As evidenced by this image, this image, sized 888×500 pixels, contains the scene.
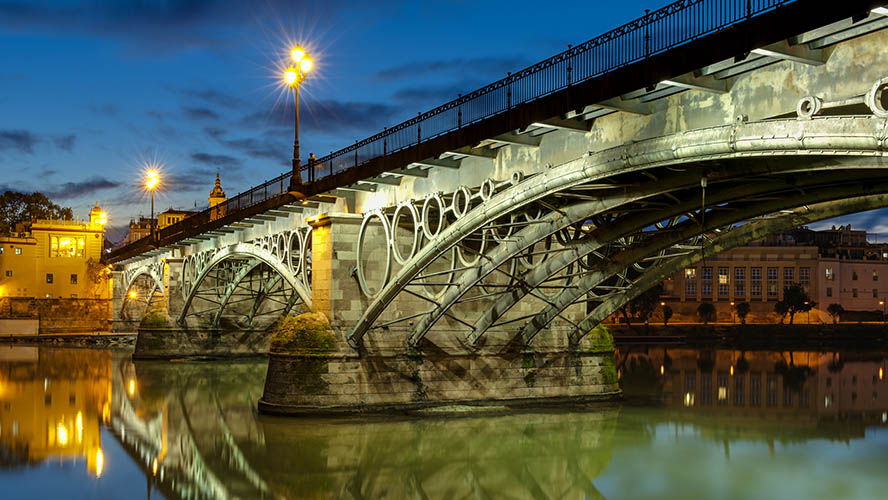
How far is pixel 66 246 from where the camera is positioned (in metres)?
94.0

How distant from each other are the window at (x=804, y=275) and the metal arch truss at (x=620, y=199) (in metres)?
84.3

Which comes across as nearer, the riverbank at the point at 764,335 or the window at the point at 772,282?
the riverbank at the point at 764,335

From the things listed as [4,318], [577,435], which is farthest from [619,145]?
[4,318]

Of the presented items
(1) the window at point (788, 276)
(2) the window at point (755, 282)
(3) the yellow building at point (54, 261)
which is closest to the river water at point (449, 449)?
(3) the yellow building at point (54, 261)

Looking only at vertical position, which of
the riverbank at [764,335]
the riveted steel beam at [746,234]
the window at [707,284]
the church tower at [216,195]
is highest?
the church tower at [216,195]

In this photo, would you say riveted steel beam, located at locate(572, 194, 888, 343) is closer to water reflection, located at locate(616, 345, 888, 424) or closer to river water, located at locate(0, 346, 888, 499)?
river water, located at locate(0, 346, 888, 499)

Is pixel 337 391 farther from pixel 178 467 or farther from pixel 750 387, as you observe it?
pixel 750 387

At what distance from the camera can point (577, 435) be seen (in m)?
22.2

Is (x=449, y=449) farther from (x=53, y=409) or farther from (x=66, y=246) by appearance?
(x=66, y=246)

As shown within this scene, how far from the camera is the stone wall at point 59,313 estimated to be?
84812mm

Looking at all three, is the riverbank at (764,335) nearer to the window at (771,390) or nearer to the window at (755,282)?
the window at (755,282)

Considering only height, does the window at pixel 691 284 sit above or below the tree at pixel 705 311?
above

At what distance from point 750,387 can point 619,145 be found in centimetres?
2436

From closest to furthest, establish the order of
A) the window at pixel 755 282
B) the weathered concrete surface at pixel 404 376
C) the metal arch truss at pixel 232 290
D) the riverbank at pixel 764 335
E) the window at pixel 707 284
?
1. the weathered concrete surface at pixel 404 376
2. the metal arch truss at pixel 232 290
3. the riverbank at pixel 764 335
4. the window at pixel 755 282
5. the window at pixel 707 284
